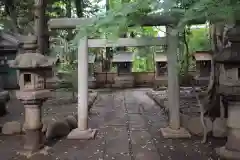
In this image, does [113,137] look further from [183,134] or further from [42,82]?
[42,82]

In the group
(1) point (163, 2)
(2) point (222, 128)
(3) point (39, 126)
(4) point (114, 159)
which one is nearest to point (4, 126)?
(3) point (39, 126)

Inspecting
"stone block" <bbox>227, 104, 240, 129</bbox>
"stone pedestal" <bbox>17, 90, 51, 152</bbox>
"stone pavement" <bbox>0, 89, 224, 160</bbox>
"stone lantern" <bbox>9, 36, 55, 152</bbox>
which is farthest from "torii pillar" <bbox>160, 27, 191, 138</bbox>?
"stone pedestal" <bbox>17, 90, 51, 152</bbox>

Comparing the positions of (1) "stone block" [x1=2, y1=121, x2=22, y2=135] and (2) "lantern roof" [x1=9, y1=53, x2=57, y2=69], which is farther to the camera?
(1) "stone block" [x1=2, y1=121, x2=22, y2=135]

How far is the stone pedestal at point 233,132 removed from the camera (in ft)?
12.1

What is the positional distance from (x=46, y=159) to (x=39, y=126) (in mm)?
568

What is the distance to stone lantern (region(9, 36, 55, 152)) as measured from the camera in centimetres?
467

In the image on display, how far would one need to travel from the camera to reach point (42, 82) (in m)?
4.88

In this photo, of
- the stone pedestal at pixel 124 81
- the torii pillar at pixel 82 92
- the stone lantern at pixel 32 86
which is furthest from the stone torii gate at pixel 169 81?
the stone pedestal at pixel 124 81

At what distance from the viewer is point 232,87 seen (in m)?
3.60

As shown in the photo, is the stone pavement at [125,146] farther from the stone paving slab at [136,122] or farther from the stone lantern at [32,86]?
the stone lantern at [32,86]

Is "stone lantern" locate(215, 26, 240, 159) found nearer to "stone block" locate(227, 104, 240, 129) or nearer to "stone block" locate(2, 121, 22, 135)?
"stone block" locate(227, 104, 240, 129)

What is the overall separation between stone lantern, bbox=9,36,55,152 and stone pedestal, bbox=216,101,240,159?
2644mm

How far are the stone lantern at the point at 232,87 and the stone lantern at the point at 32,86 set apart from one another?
252cm

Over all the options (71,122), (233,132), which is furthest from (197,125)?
(71,122)
